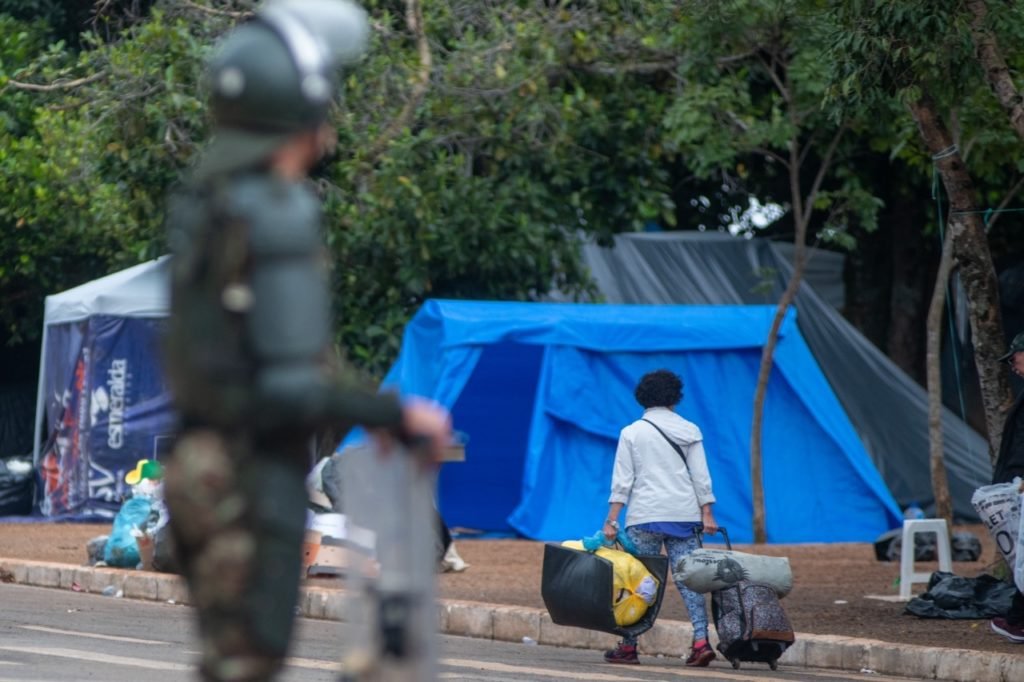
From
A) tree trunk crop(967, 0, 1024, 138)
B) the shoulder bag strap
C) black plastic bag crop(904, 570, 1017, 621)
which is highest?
tree trunk crop(967, 0, 1024, 138)

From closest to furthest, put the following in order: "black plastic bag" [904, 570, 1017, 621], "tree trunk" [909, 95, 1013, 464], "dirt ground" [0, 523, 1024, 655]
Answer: "dirt ground" [0, 523, 1024, 655] → "black plastic bag" [904, 570, 1017, 621] → "tree trunk" [909, 95, 1013, 464]

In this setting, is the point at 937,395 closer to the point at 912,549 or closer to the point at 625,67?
the point at 912,549

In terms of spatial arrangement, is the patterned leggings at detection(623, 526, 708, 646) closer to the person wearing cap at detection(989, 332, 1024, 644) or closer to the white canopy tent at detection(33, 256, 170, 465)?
the person wearing cap at detection(989, 332, 1024, 644)

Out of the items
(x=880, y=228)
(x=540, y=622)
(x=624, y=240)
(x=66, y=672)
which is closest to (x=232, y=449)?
(x=66, y=672)

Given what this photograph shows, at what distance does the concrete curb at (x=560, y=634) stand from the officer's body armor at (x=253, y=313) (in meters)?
4.12

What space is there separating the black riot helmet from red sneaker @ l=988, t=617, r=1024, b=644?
7499mm

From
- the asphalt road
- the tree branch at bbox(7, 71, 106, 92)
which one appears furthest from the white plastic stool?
the tree branch at bbox(7, 71, 106, 92)

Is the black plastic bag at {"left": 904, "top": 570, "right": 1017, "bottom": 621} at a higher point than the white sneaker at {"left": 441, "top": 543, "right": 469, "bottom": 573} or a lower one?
lower

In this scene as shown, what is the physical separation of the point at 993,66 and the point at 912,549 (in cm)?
373

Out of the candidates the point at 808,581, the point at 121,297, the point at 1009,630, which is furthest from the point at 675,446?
the point at 121,297

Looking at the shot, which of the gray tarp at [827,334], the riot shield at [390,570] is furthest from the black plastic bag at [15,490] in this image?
the riot shield at [390,570]

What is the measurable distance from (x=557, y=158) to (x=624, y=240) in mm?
2373

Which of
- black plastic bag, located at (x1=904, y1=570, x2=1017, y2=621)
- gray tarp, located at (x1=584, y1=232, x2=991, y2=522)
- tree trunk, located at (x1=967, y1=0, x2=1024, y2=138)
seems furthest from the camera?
gray tarp, located at (x1=584, y1=232, x2=991, y2=522)

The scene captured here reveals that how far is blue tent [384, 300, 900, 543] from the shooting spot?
18125 millimetres
